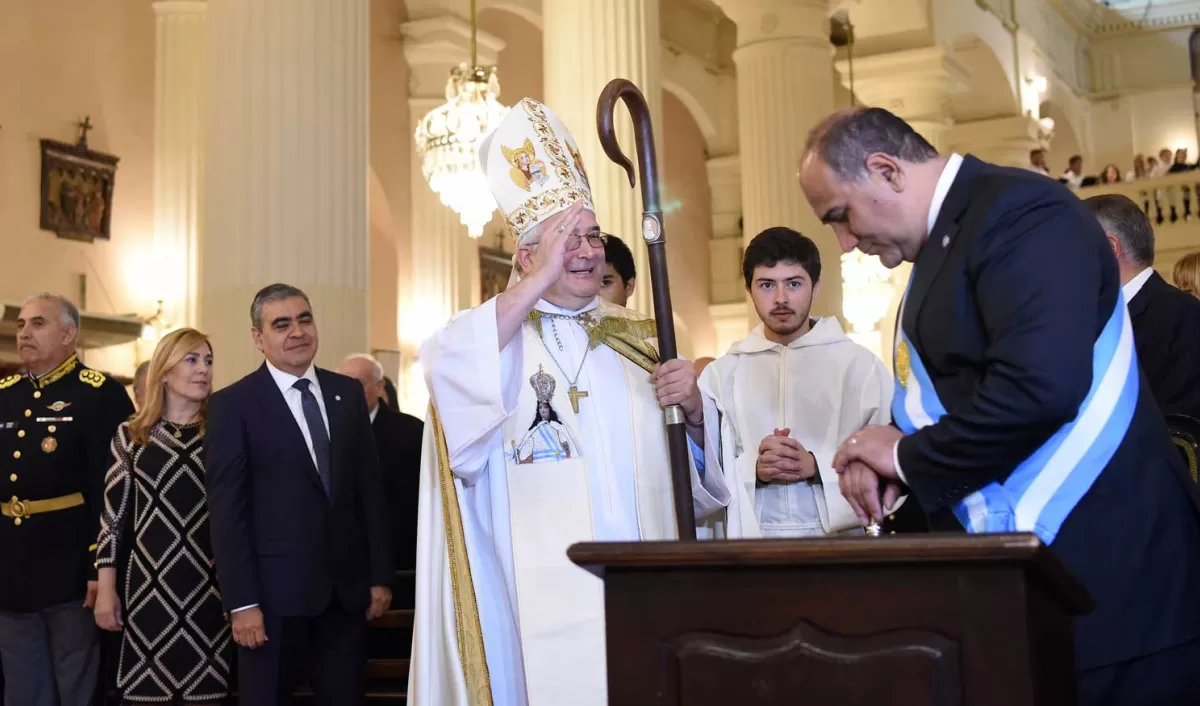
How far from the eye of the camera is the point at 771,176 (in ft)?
37.4

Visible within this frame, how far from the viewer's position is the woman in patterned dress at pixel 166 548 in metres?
4.48

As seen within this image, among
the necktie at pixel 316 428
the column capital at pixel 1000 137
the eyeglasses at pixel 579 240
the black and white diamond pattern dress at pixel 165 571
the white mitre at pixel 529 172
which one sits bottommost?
the black and white diamond pattern dress at pixel 165 571

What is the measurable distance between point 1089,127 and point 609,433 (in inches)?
985

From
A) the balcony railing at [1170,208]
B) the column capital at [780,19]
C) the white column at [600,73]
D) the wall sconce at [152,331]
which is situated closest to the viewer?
the white column at [600,73]

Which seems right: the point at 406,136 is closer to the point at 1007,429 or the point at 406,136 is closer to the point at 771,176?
the point at 771,176

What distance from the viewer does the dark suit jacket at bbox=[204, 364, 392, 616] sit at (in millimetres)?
4246

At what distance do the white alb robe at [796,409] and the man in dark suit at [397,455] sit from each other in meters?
2.01

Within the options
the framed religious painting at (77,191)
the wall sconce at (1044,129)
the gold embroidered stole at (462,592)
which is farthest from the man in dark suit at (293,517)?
the wall sconce at (1044,129)

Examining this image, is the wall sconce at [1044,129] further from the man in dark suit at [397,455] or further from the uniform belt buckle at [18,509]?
the uniform belt buckle at [18,509]

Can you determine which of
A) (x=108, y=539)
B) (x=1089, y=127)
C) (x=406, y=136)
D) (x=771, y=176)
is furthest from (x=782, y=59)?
(x=1089, y=127)

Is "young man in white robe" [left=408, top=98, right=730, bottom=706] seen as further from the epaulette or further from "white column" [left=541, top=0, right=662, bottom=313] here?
"white column" [left=541, top=0, right=662, bottom=313]

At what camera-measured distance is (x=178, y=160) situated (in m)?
10.5

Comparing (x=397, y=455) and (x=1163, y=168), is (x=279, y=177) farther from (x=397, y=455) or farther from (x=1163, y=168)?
(x=1163, y=168)

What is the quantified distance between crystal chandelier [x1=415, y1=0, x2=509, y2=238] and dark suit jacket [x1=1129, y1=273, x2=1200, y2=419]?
566cm
